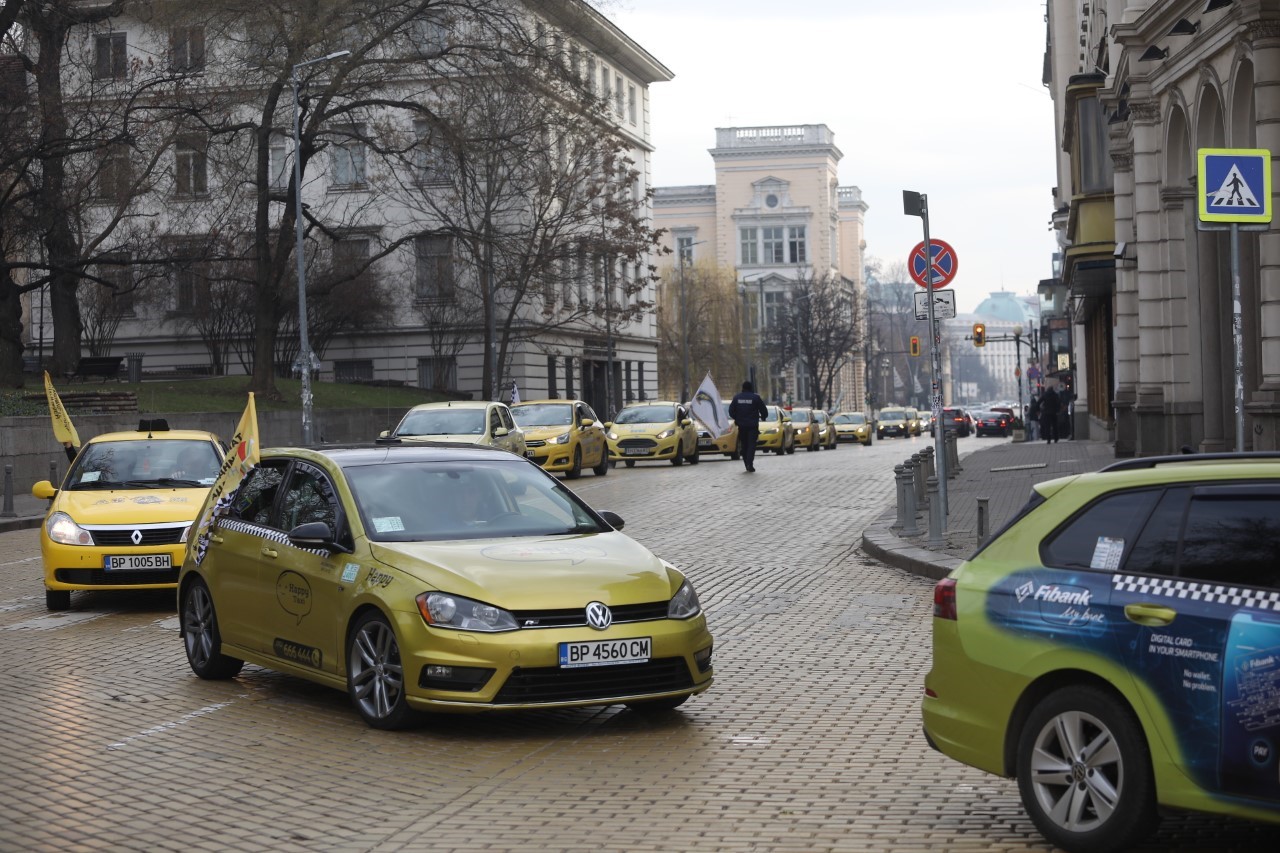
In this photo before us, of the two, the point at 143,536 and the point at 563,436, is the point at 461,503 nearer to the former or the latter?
the point at 143,536

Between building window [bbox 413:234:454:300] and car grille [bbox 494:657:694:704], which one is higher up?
building window [bbox 413:234:454:300]

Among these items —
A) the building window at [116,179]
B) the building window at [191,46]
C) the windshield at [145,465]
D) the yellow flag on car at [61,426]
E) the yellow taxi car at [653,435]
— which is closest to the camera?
the windshield at [145,465]

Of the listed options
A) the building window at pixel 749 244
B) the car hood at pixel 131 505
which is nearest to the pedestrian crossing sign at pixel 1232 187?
the car hood at pixel 131 505

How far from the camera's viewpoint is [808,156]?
13538 cm

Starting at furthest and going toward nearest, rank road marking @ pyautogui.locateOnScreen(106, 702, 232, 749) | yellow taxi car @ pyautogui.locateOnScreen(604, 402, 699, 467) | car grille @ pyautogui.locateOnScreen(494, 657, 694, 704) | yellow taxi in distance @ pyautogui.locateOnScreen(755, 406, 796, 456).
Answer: yellow taxi in distance @ pyautogui.locateOnScreen(755, 406, 796, 456) → yellow taxi car @ pyautogui.locateOnScreen(604, 402, 699, 467) → road marking @ pyautogui.locateOnScreen(106, 702, 232, 749) → car grille @ pyautogui.locateOnScreen(494, 657, 694, 704)

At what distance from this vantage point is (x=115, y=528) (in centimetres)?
1412

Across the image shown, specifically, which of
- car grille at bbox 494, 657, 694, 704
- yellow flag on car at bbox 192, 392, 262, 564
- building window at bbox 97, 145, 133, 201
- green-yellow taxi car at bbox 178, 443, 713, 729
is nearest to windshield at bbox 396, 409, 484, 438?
building window at bbox 97, 145, 133, 201

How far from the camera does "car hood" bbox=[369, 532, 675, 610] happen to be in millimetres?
8281

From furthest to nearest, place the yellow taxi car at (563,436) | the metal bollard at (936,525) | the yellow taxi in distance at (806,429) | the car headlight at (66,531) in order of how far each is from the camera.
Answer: the yellow taxi in distance at (806,429)
the yellow taxi car at (563,436)
the metal bollard at (936,525)
the car headlight at (66,531)

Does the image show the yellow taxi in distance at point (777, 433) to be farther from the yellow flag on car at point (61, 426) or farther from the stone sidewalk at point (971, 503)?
the yellow flag on car at point (61, 426)

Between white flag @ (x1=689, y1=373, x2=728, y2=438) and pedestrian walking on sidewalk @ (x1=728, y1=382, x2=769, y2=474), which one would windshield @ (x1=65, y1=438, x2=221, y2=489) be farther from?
white flag @ (x1=689, y1=373, x2=728, y2=438)

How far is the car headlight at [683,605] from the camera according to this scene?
28.3 feet

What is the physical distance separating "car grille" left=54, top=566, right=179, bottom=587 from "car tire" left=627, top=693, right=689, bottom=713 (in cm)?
612

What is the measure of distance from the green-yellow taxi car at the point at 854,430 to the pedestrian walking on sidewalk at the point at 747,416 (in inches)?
1413
